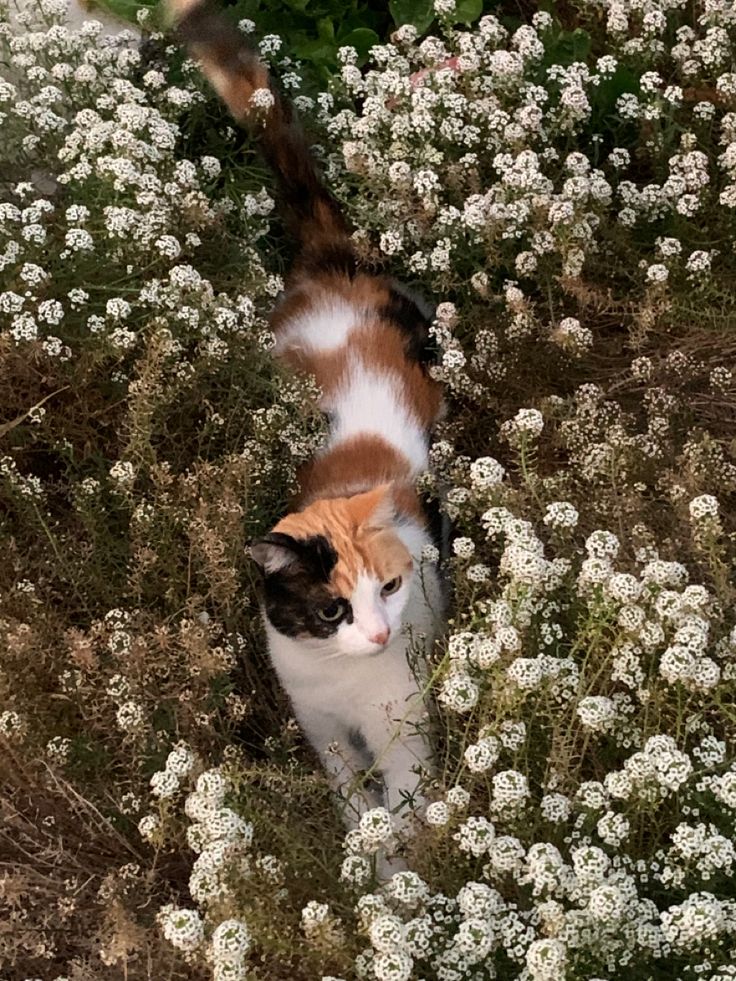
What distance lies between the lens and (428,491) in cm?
327

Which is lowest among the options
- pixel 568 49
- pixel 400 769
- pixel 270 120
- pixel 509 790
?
pixel 509 790

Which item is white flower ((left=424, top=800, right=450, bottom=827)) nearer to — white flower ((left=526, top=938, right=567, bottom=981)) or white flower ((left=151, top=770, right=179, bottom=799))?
white flower ((left=526, top=938, right=567, bottom=981))

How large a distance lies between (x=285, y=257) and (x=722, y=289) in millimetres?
1596

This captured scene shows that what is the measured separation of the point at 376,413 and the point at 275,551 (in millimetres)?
855

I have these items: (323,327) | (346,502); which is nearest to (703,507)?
(346,502)

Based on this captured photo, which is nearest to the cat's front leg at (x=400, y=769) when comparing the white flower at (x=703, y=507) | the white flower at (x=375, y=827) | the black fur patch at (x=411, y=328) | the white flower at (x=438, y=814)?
the white flower at (x=438, y=814)

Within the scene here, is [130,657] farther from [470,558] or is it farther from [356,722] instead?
[470,558]

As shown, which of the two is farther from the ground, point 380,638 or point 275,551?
point 275,551

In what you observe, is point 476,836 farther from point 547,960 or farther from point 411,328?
point 411,328

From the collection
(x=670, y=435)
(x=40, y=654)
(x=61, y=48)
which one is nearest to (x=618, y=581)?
(x=670, y=435)

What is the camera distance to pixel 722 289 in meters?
3.61

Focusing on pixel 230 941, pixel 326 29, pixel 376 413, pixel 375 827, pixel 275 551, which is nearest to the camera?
pixel 230 941

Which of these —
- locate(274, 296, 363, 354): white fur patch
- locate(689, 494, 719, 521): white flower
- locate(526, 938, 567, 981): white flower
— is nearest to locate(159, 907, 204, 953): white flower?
locate(526, 938, 567, 981): white flower

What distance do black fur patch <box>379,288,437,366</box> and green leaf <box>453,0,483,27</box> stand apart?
4.69 ft
